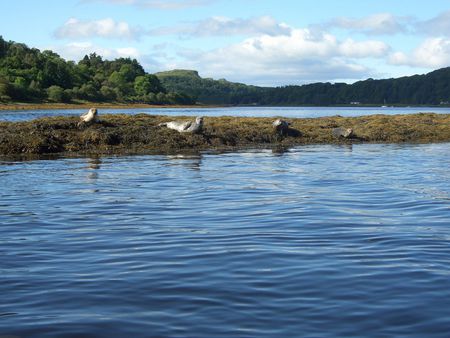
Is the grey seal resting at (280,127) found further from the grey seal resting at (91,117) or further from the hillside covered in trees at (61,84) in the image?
the hillside covered in trees at (61,84)

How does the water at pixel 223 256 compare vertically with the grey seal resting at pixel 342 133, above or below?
below

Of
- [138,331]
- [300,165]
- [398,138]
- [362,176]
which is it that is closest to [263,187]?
[362,176]

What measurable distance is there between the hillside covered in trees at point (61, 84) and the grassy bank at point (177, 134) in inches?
2487

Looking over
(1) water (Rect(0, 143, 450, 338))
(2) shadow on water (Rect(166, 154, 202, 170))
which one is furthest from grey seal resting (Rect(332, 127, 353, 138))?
(1) water (Rect(0, 143, 450, 338))

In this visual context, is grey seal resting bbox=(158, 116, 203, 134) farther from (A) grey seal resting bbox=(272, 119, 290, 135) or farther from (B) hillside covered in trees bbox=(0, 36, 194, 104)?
(B) hillside covered in trees bbox=(0, 36, 194, 104)

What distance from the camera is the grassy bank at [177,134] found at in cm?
2545

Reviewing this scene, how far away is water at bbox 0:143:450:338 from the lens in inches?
245

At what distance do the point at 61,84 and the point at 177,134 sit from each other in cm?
9809

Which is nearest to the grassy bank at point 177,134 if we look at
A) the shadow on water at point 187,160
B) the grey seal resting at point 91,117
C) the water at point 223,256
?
the grey seal resting at point 91,117

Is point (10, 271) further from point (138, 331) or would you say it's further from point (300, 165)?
point (300, 165)

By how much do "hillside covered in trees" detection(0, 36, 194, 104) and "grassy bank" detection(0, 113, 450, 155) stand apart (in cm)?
6317

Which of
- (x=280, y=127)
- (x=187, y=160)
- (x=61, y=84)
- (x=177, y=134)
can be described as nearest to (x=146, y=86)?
(x=61, y=84)

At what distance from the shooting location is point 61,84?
401ft

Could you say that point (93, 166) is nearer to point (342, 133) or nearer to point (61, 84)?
point (342, 133)
